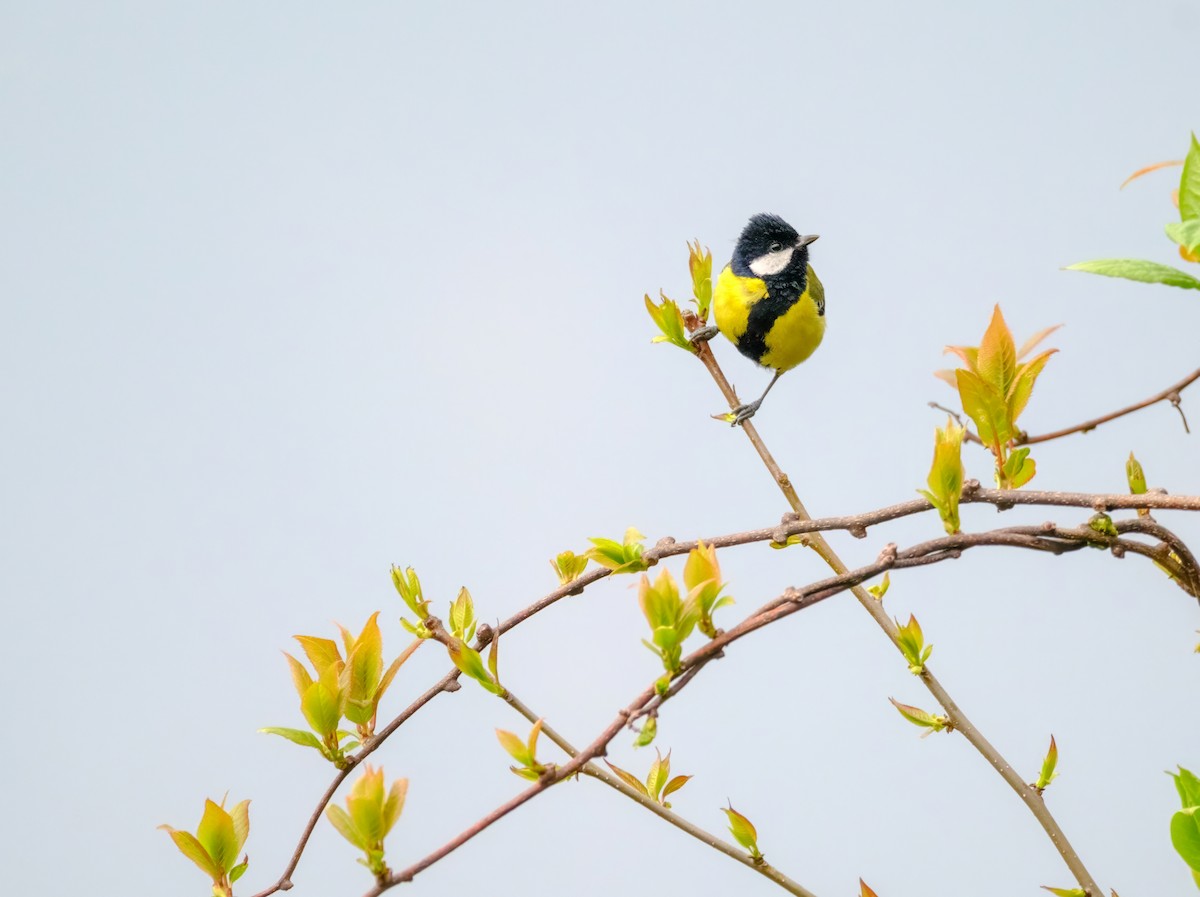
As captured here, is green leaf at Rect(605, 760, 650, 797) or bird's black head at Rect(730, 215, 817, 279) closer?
green leaf at Rect(605, 760, 650, 797)

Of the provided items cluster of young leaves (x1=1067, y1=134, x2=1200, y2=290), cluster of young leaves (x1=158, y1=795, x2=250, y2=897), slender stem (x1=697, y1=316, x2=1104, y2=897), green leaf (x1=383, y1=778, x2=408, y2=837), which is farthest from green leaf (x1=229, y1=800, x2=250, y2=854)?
cluster of young leaves (x1=1067, y1=134, x2=1200, y2=290)

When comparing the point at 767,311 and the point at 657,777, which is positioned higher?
the point at 767,311

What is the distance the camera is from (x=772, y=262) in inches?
41.7

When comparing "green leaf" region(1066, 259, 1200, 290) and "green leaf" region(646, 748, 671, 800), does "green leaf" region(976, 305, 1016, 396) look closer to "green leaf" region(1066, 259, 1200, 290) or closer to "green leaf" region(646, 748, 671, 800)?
"green leaf" region(1066, 259, 1200, 290)

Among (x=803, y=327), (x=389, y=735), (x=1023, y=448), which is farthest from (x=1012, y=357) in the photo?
(x=803, y=327)

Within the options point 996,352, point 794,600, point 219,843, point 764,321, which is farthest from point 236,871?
point 764,321

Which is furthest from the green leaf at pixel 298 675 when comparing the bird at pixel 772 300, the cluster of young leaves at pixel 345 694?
the bird at pixel 772 300

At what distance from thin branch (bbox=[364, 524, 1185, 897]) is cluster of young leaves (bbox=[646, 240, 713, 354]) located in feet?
0.75

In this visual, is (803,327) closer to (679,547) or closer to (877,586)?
(877,586)

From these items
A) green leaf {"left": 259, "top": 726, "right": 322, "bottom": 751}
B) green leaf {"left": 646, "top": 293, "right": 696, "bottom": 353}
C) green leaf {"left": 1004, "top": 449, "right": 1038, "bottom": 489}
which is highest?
green leaf {"left": 646, "top": 293, "right": 696, "bottom": 353}

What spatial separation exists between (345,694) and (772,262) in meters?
0.75

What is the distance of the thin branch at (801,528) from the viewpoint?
344mm

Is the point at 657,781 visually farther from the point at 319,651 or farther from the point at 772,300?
the point at 772,300

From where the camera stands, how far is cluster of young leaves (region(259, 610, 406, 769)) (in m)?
0.41
